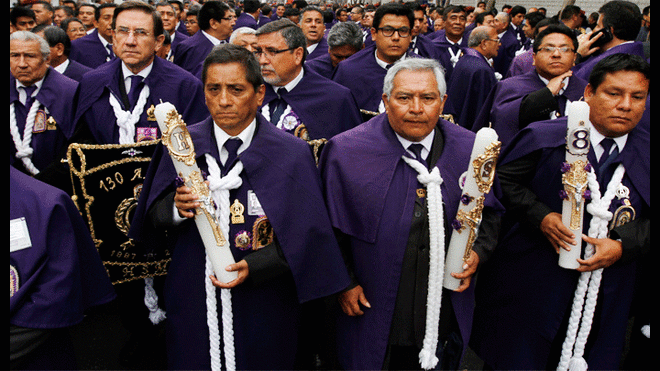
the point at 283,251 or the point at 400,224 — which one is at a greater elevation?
the point at 400,224

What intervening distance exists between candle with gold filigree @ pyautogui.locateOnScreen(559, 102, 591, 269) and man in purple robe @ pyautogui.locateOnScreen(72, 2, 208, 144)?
2.57m

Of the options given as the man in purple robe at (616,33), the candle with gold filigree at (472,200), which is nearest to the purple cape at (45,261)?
the candle with gold filigree at (472,200)

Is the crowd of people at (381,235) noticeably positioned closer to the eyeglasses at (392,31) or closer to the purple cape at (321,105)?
the purple cape at (321,105)

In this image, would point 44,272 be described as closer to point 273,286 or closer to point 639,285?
point 273,286

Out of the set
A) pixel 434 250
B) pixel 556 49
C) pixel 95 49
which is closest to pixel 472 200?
pixel 434 250

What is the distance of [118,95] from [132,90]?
0.39ft

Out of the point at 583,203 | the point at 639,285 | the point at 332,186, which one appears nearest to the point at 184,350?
the point at 332,186

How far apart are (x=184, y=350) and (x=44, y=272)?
812 millimetres

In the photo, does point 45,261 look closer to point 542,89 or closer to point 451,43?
point 542,89

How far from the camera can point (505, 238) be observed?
320cm

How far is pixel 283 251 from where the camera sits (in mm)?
2543

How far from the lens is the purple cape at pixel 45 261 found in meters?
2.19

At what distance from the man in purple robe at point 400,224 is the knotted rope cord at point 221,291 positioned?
0.50m

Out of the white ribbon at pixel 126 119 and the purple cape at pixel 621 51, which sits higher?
the purple cape at pixel 621 51
